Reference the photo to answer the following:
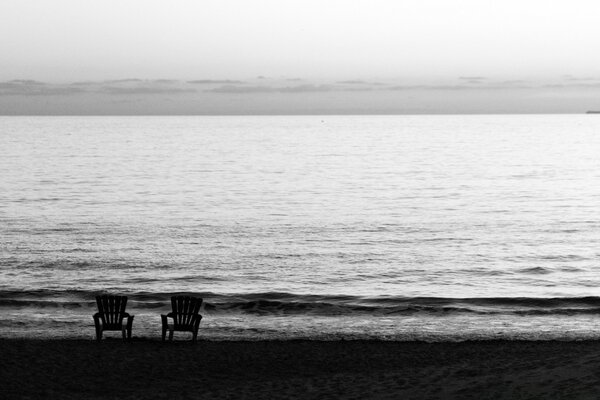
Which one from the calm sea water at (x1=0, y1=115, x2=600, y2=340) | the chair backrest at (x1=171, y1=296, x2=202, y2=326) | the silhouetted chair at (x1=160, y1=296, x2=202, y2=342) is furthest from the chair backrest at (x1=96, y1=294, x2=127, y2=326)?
the calm sea water at (x1=0, y1=115, x2=600, y2=340)

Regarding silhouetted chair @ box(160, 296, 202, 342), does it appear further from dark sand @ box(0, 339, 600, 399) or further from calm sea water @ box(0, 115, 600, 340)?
calm sea water @ box(0, 115, 600, 340)

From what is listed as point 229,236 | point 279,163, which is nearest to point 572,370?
point 229,236

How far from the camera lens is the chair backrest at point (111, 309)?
1611cm

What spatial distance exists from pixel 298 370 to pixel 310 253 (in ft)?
48.7

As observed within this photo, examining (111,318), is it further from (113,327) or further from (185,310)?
(185,310)

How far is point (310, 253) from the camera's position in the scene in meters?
29.5

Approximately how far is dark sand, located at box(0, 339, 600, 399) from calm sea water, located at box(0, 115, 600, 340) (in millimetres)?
1646

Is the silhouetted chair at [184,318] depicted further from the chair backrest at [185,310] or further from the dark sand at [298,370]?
the dark sand at [298,370]

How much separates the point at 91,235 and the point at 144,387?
69.3 ft

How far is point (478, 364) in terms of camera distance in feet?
47.4

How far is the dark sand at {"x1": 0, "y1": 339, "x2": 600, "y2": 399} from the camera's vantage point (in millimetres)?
12453

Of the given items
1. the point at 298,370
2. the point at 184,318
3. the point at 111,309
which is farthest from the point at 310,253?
the point at 298,370

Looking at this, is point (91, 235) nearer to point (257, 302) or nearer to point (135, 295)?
point (135, 295)

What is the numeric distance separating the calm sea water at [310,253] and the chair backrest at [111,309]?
1.47 metres
